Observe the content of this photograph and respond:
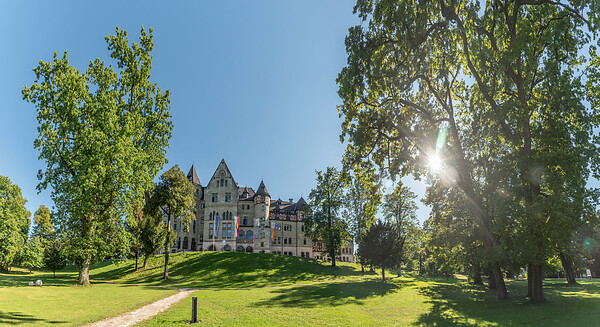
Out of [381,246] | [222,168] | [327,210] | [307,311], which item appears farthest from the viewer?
[222,168]

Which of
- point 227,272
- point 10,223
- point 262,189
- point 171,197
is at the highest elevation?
point 262,189

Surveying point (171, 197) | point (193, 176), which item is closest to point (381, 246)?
point (171, 197)

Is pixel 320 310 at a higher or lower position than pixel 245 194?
lower

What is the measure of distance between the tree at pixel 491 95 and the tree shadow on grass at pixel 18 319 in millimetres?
17428

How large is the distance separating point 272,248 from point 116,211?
174ft

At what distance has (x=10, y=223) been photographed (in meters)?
41.3

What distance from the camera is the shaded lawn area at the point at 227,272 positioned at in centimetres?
3834

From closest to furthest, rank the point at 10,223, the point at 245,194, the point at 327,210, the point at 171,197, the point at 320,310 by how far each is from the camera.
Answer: the point at 320,310 < the point at 171,197 < the point at 10,223 < the point at 327,210 < the point at 245,194

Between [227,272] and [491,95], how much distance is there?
123 feet

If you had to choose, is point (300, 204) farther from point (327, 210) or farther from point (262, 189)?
point (327, 210)

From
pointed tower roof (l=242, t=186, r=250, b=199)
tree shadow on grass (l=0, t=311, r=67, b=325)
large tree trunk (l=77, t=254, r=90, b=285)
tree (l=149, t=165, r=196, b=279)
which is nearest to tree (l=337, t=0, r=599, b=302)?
tree shadow on grass (l=0, t=311, r=67, b=325)

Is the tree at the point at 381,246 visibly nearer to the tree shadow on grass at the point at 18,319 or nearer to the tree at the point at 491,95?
the tree at the point at 491,95

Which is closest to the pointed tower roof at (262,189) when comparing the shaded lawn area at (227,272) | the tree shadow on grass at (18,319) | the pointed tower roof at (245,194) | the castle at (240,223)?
the castle at (240,223)

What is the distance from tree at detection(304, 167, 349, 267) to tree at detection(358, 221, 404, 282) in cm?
1771
